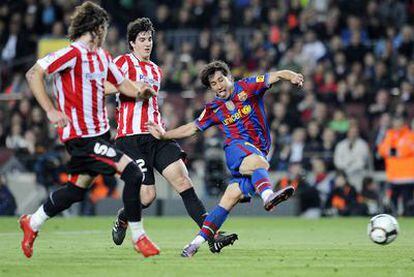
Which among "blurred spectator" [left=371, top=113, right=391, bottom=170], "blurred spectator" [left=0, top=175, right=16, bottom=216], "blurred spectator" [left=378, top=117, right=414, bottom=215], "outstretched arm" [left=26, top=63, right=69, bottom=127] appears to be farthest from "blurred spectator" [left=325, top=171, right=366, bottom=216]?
"outstretched arm" [left=26, top=63, right=69, bottom=127]

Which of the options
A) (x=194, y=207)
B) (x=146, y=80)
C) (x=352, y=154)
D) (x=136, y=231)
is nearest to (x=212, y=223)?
(x=194, y=207)

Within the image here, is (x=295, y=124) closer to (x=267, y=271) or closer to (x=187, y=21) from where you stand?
(x=187, y=21)

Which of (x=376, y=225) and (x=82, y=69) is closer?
(x=82, y=69)

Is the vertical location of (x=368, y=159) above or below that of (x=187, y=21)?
below

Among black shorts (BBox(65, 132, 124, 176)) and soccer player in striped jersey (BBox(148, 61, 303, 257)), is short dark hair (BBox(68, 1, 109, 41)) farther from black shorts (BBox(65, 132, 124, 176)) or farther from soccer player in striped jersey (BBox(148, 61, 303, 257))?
soccer player in striped jersey (BBox(148, 61, 303, 257))

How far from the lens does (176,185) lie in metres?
10.8

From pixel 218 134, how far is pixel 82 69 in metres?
10.9

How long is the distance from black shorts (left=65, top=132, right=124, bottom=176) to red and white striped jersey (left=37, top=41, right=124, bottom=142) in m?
0.07

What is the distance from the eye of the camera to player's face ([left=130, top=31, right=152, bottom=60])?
11.1 metres

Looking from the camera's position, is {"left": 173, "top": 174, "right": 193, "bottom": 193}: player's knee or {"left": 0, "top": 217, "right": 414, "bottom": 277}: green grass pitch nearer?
{"left": 0, "top": 217, "right": 414, "bottom": 277}: green grass pitch

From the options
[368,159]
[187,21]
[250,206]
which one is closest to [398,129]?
[368,159]

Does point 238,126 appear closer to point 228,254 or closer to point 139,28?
point 228,254

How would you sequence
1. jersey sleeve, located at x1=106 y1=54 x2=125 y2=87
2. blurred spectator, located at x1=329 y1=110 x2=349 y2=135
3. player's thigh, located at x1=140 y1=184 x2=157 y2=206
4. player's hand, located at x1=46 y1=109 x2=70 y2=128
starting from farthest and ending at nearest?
1. blurred spectator, located at x1=329 y1=110 x2=349 y2=135
2. player's thigh, located at x1=140 y1=184 x2=157 y2=206
3. jersey sleeve, located at x1=106 y1=54 x2=125 y2=87
4. player's hand, located at x1=46 y1=109 x2=70 y2=128

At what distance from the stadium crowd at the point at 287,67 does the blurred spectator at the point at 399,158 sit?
478mm
